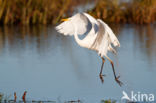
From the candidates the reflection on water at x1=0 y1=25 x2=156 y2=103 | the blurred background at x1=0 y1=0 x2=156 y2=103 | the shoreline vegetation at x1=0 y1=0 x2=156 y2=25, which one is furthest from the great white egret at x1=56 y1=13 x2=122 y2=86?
the shoreline vegetation at x1=0 y1=0 x2=156 y2=25

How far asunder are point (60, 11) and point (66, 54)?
464cm

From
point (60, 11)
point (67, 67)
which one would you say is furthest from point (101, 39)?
point (60, 11)

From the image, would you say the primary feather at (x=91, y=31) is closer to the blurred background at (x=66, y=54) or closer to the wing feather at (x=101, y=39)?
the wing feather at (x=101, y=39)

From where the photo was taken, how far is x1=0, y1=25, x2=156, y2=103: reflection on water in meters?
6.22

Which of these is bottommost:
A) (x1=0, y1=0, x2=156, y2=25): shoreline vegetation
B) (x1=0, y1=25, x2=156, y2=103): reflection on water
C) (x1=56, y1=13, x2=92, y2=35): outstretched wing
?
(x1=0, y1=25, x2=156, y2=103): reflection on water

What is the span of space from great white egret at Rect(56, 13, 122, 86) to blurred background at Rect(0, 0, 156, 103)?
532mm

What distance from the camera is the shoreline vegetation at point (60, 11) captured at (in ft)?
42.9

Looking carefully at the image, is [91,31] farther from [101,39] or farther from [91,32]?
[101,39]

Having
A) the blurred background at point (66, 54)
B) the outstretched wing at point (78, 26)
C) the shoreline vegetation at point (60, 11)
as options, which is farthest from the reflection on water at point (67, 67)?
the shoreline vegetation at point (60, 11)

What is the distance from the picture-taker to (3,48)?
9.79 metres

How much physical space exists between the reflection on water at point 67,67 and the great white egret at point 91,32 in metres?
0.42

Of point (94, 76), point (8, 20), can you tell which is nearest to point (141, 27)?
point (8, 20)

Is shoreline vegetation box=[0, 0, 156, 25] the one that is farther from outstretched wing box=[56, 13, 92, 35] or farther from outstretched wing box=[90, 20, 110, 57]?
outstretched wing box=[90, 20, 110, 57]

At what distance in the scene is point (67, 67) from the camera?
7.86 metres
